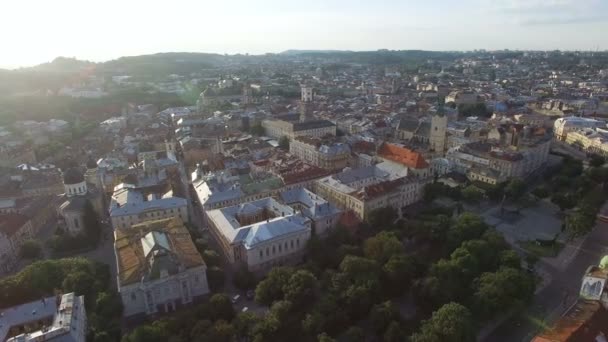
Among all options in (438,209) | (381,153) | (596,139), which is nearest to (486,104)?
(596,139)

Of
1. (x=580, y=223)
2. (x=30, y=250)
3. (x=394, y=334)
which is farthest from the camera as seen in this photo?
(x=580, y=223)

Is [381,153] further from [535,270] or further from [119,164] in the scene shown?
[119,164]

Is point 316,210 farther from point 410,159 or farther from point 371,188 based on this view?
point 410,159

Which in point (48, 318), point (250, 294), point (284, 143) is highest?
point (284, 143)

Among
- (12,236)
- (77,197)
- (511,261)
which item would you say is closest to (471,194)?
(511,261)

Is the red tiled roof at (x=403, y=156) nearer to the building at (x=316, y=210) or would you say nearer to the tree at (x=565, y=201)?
the tree at (x=565, y=201)

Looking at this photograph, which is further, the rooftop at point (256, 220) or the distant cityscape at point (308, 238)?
the rooftop at point (256, 220)

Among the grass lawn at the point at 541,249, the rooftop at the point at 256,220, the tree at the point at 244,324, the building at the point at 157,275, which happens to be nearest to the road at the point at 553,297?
the grass lawn at the point at 541,249
